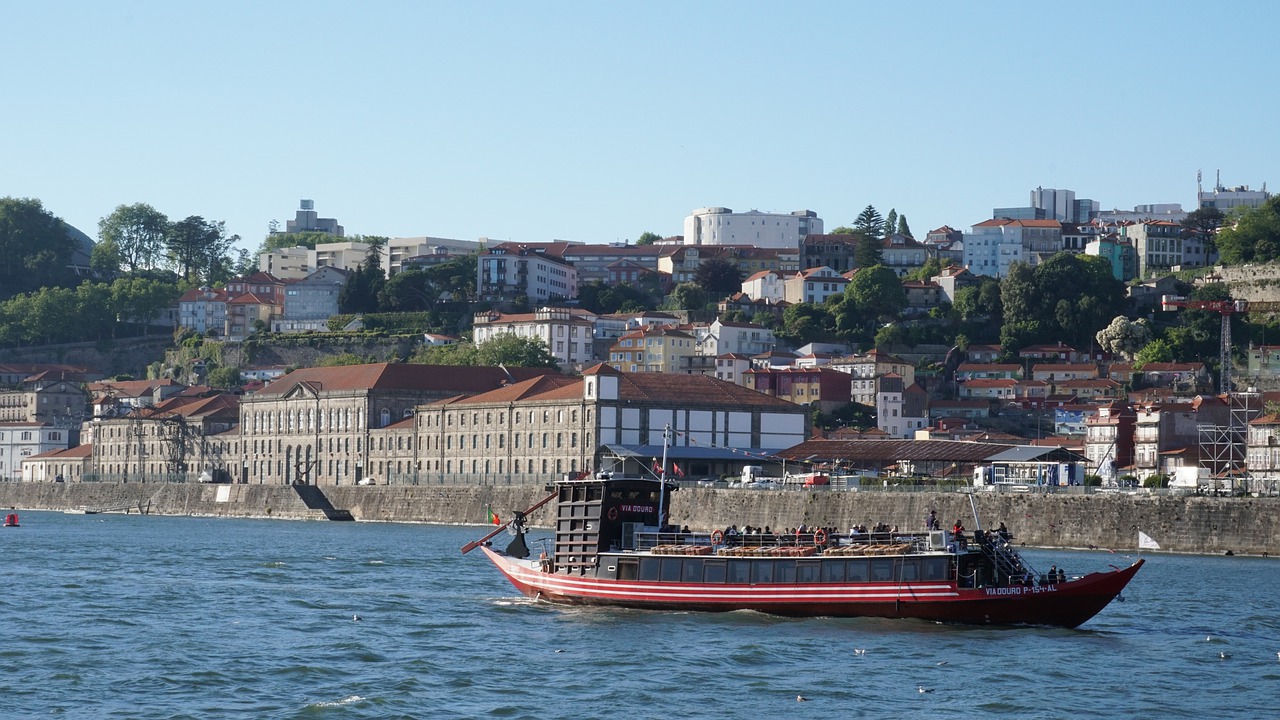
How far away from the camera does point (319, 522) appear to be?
10562 centimetres

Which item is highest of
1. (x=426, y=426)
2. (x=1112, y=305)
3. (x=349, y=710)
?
(x=1112, y=305)

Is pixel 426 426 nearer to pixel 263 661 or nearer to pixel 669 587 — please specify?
pixel 669 587

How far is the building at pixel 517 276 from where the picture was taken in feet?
573

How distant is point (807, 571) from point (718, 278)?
13252cm

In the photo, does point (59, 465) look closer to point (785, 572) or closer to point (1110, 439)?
point (1110, 439)

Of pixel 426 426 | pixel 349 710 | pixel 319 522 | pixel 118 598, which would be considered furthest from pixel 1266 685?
pixel 426 426

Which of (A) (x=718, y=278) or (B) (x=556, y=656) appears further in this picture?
(A) (x=718, y=278)

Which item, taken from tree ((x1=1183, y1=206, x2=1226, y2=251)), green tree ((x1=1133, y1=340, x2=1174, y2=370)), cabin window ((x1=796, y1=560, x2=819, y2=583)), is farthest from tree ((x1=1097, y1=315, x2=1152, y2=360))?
cabin window ((x1=796, y1=560, x2=819, y2=583))

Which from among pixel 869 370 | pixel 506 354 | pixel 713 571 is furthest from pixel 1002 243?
pixel 713 571

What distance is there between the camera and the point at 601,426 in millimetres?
102750

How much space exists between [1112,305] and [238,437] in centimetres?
6626

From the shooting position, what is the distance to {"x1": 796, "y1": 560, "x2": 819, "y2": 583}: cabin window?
148 ft

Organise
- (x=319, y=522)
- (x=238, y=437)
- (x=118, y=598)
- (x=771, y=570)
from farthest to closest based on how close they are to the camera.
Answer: (x=238, y=437) < (x=319, y=522) < (x=118, y=598) < (x=771, y=570)

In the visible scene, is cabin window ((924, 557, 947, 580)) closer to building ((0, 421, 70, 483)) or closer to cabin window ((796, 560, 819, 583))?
cabin window ((796, 560, 819, 583))
